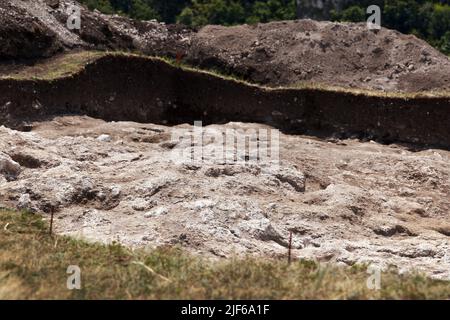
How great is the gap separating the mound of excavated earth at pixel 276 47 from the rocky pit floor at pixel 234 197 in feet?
25.3

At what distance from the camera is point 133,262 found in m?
9.70

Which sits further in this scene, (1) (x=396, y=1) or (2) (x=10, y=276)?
(1) (x=396, y=1)

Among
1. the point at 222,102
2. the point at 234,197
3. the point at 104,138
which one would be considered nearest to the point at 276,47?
the point at 222,102

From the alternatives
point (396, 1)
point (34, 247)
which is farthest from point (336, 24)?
point (396, 1)

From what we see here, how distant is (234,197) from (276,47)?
15086mm

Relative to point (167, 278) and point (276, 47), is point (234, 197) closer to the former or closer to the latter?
point (167, 278)

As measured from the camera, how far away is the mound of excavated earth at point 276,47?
26.7m

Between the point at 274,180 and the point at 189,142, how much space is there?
3.03m

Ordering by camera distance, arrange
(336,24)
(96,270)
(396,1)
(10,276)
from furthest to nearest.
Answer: (396,1), (336,24), (96,270), (10,276)

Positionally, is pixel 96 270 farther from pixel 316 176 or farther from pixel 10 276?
pixel 316 176

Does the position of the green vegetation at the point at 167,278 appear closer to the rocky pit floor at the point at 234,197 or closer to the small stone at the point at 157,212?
the rocky pit floor at the point at 234,197

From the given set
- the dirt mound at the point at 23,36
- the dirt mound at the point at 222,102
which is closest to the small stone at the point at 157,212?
the dirt mound at the point at 222,102

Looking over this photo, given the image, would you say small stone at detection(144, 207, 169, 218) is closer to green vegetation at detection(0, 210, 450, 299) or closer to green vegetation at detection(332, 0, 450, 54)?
green vegetation at detection(0, 210, 450, 299)
